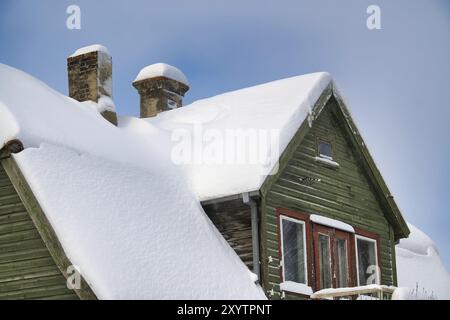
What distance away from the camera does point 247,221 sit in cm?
1866

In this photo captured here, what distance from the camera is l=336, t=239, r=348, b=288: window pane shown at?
20141 mm

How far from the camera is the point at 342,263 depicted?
66.6ft

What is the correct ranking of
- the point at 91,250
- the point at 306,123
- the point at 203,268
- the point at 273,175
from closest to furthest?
the point at 91,250 → the point at 203,268 → the point at 273,175 → the point at 306,123

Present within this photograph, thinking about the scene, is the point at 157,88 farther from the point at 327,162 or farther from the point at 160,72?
the point at 327,162

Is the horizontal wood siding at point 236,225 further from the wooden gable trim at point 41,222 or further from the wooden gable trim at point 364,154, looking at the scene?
the wooden gable trim at point 41,222

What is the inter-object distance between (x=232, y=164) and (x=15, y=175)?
4.46 m

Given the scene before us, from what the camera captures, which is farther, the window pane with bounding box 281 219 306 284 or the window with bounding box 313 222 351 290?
the window with bounding box 313 222 351 290

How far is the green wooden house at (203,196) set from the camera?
53.4 feet

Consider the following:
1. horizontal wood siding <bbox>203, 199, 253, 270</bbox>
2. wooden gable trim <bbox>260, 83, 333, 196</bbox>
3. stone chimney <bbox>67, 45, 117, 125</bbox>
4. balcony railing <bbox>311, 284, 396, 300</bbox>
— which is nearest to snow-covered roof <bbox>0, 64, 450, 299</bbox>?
wooden gable trim <bbox>260, 83, 333, 196</bbox>

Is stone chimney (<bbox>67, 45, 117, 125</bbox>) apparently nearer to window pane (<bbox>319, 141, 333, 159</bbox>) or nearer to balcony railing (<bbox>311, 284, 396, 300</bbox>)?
window pane (<bbox>319, 141, 333, 159</bbox>)

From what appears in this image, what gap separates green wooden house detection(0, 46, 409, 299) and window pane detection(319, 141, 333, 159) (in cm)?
2

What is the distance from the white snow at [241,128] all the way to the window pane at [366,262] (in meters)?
3.23
